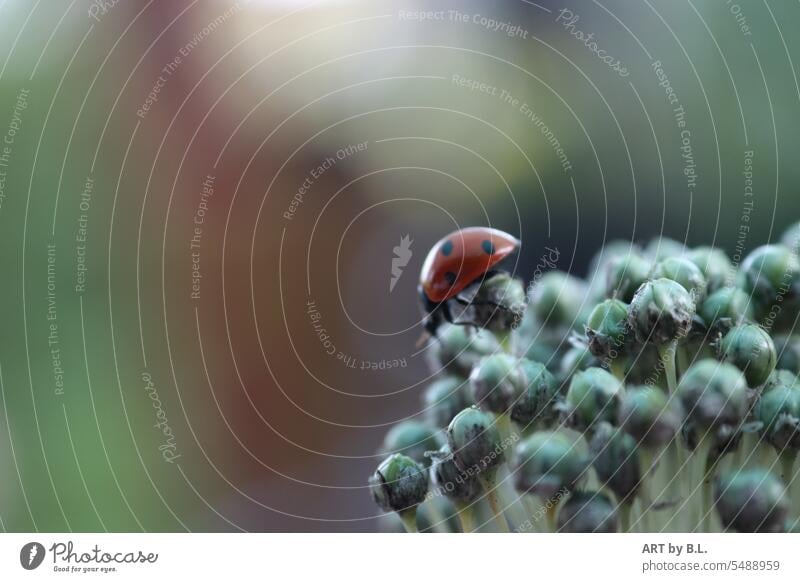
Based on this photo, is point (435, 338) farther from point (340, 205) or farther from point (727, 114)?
point (727, 114)

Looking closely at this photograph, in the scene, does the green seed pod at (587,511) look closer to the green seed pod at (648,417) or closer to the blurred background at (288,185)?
the green seed pod at (648,417)

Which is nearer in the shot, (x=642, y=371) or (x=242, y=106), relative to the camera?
(x=642, y=371)

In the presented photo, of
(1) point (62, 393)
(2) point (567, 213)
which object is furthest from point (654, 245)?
(1) point (62, 393)

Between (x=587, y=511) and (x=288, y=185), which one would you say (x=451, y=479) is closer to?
(x=587, y=511)

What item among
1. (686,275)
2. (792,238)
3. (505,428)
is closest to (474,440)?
(505,428)

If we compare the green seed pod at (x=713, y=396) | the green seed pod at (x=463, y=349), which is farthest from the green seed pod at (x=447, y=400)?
the green seed pod at (x=713, y=396)
